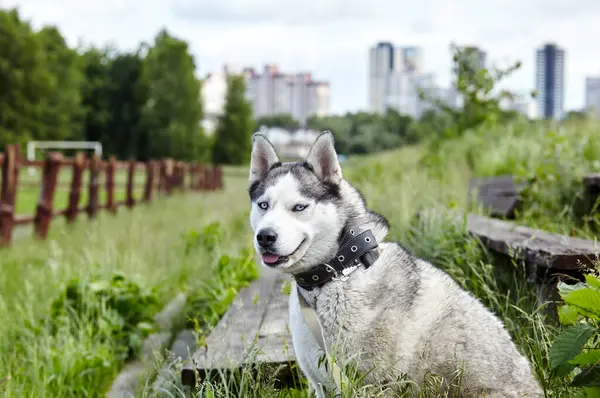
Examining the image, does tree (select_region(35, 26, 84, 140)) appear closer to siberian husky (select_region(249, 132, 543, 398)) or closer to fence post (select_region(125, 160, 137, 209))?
fence post (select_region(125, 160, 137, 209))

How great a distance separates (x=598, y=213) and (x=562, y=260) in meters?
2.73

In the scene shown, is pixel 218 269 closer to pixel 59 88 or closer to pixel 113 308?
pixel 113 308

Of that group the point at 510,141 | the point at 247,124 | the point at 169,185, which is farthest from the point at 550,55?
the point at 247,124

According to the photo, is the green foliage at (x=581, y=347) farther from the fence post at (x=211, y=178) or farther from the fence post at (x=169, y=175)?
the fence post at (x=211, y=178)

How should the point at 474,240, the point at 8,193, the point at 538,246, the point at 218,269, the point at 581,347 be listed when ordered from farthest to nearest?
the point at 8,193 < the point at 218,269 < the point at 474,240 < the point at 538,246 < the point at 581,347

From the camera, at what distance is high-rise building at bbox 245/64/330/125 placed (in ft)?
175

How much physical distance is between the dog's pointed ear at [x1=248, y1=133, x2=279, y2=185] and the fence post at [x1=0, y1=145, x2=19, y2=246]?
26.7 feet

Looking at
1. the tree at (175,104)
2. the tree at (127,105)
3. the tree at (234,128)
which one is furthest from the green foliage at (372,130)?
the tree at (127,105)

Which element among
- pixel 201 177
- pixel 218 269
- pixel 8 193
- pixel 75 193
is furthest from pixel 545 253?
pixel 201 177

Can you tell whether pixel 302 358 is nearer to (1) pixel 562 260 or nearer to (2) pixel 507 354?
(2) pixel 507 354

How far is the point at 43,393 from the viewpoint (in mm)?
3891

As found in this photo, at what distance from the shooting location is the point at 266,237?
2.72 meters

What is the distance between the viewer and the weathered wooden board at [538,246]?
3.73 metres

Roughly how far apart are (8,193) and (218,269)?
19.5ft
